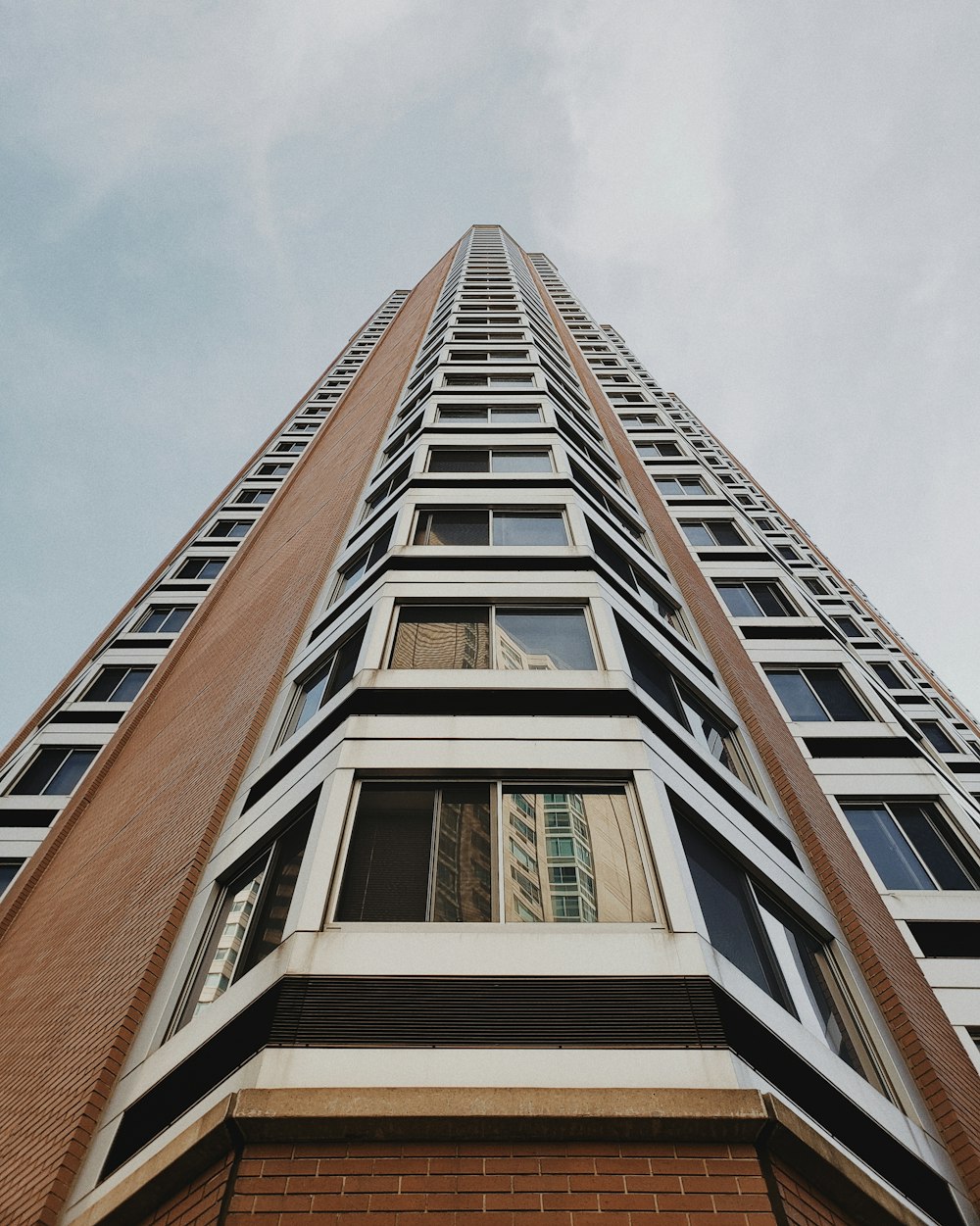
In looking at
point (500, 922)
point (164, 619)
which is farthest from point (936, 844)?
point (164, 619)

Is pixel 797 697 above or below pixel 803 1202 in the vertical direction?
above

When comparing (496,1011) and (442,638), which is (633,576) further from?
(496,1011)

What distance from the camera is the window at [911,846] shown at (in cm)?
1234

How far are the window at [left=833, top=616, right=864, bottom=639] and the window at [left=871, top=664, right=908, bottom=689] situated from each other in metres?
1.71

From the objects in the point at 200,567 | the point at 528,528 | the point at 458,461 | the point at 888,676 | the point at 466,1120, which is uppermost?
the point at 200,567

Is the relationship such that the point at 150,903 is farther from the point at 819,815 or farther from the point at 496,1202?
the point at 819,815

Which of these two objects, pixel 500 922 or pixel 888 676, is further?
pixel 888 676

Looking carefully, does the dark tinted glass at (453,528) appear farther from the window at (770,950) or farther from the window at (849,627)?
the window at (849,627)

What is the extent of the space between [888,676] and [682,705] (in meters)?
28.6

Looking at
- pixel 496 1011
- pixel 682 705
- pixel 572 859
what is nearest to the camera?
pixel 496 1011

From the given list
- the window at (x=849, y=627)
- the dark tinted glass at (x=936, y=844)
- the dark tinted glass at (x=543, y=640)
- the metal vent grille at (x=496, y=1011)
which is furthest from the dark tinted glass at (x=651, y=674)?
the window at (x=849, y=627)

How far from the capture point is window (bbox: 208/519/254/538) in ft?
112

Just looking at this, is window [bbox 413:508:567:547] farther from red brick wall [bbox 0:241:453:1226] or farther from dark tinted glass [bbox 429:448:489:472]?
red brick wall [bbox 0:241:453:1226]

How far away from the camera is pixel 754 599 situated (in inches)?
800
